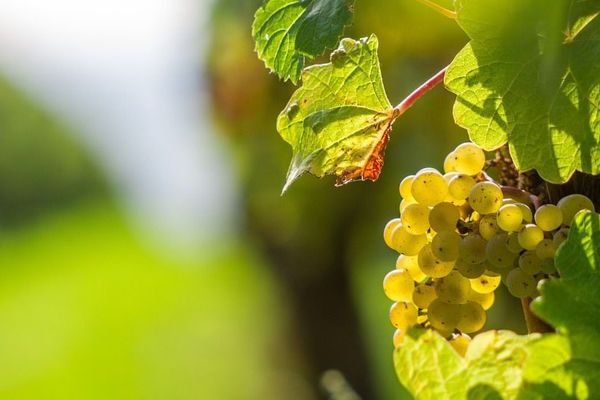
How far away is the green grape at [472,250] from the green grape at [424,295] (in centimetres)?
5

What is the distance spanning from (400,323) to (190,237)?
50.6 ft

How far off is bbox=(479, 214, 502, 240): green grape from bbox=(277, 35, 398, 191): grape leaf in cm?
13

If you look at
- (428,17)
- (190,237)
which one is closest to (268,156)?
(428,17)

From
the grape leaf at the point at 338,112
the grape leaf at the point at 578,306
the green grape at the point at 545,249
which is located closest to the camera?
the grape leaf at the point at 578,306

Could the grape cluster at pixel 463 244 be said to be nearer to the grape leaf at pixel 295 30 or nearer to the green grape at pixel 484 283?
the green grape at pixel 484 283

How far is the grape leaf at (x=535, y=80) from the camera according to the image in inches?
25.7

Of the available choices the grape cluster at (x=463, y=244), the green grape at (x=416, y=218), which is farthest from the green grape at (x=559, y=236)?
the green grape at (x=416, y=218)

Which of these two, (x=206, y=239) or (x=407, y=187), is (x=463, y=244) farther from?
(x=206, y=239)

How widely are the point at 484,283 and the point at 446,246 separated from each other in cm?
7

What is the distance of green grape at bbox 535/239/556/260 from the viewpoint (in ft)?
2.12

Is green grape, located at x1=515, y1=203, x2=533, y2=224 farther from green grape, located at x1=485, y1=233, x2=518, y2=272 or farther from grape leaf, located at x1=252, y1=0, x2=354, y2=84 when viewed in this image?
grape leaf, located at x1=252, y1=0, x2=354, y2=84

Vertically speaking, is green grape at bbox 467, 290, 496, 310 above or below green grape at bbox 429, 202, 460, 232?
below

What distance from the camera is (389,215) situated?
393cm

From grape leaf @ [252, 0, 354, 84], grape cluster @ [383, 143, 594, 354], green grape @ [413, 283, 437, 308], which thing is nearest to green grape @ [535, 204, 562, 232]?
grape cluster @ [383, 143, 594, 354]
